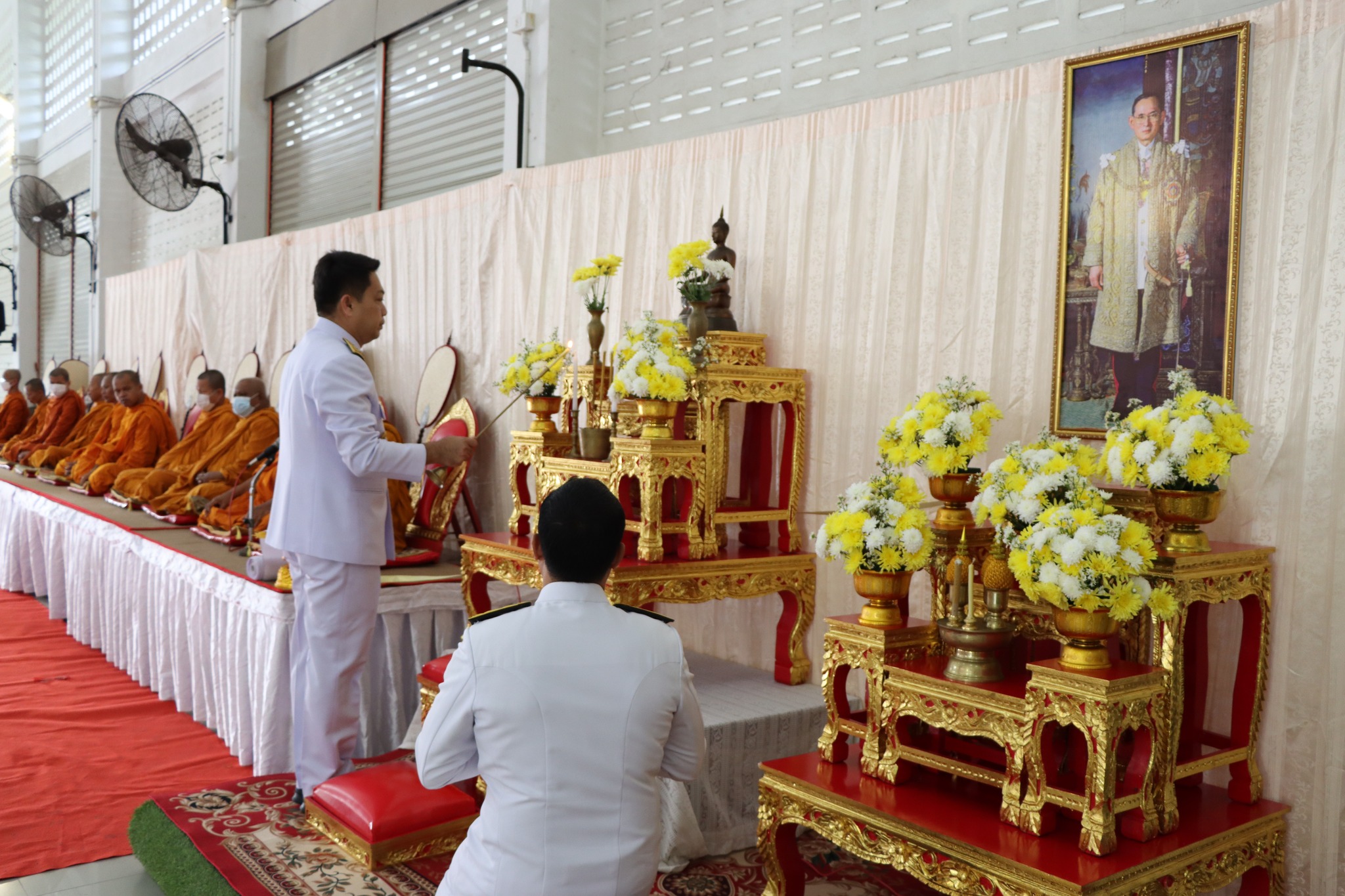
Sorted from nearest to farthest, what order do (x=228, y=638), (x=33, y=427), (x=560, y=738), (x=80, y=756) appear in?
(x=560, y=738)
(x=80, y=756)
(x=228, y=638)
(x=33, y=427)

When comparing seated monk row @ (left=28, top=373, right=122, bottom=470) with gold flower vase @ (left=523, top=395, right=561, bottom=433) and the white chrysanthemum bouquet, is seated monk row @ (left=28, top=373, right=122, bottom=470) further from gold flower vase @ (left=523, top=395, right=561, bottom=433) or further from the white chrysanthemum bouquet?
the white chrysanthemum bouquet

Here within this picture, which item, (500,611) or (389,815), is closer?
(500,611)

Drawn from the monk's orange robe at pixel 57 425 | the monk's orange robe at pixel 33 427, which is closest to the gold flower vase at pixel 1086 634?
A: the monk's orange robe at pixel 57 425

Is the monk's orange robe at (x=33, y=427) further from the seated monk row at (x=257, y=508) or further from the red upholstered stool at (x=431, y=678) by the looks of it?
the red upholstered stool at (x=431, y=678)

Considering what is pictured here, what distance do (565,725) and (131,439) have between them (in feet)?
23.8

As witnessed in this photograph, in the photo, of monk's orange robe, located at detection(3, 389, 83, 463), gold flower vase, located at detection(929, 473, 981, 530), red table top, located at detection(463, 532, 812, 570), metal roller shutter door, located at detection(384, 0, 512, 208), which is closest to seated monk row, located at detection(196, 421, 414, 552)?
red table top, located at detection(463, 532, 812, 570)

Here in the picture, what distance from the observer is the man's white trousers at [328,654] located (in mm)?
3305

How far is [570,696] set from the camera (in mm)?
1591

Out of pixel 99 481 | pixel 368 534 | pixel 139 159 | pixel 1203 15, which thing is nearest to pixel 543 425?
pixel 368 534

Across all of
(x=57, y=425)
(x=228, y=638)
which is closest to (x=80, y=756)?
(x=228, y=638)

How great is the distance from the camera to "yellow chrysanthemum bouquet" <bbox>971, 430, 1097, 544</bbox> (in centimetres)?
238

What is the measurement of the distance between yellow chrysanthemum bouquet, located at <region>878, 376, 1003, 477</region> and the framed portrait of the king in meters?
0.25

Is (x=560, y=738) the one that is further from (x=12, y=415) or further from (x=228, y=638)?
(x=12, y=415)

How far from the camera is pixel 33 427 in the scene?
34.0 feet
